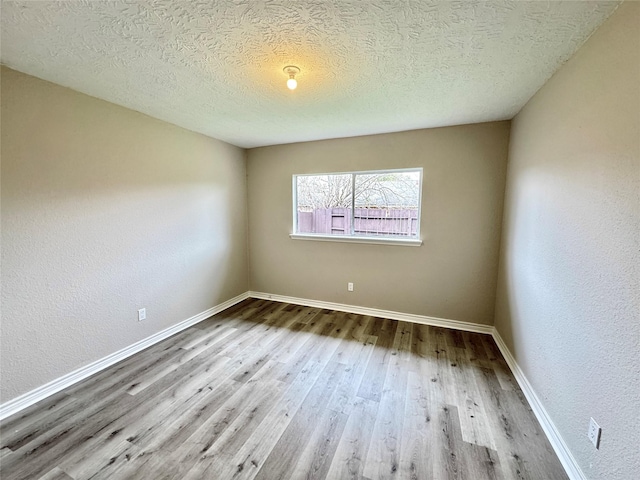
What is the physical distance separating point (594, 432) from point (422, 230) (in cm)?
214

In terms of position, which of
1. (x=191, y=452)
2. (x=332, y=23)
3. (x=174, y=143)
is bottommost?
(x=191, y=452)

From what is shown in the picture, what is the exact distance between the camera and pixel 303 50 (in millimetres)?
1484

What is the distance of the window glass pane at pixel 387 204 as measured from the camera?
317 cm

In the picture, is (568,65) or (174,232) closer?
(568,65)

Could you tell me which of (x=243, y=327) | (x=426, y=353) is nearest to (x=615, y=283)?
(x=426, y=353)

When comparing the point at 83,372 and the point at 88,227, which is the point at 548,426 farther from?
the point at 88,227

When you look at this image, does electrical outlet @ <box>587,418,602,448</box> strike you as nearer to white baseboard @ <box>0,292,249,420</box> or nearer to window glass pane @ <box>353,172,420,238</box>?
window glass pane @ <box>353,172,420,238</box>

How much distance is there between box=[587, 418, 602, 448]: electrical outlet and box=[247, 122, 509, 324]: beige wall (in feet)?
5.76

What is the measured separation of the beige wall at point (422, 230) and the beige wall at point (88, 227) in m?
1.03

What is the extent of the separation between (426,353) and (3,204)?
3505 millimetres

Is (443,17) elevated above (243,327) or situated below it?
above

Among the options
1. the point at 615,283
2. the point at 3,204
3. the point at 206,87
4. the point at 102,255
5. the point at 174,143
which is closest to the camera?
the point at 615,283

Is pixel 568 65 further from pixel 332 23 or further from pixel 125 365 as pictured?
pixel 125 365

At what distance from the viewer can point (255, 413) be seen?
178cm
